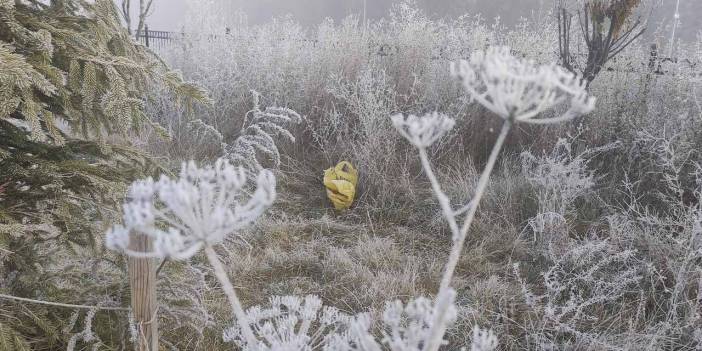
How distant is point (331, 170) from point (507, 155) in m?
1.50

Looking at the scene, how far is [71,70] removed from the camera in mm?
1619

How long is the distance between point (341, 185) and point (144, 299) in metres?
2.64

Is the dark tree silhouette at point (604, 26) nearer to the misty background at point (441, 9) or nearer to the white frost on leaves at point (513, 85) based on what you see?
the white frost on leaves at point (513, 85)

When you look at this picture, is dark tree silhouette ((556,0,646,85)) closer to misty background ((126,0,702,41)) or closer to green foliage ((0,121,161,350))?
green foliage ((0,121,161,350))

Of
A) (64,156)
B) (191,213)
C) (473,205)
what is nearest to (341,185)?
(64,156)

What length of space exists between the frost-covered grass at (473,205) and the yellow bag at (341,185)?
10cm

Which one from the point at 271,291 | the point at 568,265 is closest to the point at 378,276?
the point at 271,291

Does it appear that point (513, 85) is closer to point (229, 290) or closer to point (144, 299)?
point (229, 290)

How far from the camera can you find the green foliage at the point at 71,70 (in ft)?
4.69

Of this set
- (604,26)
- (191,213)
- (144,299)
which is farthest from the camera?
(604,26)

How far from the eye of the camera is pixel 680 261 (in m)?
2.76

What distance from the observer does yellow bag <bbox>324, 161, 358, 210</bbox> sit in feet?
13.5

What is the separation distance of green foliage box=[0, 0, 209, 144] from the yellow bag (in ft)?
7.28

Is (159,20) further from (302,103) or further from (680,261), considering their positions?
(680,261)
